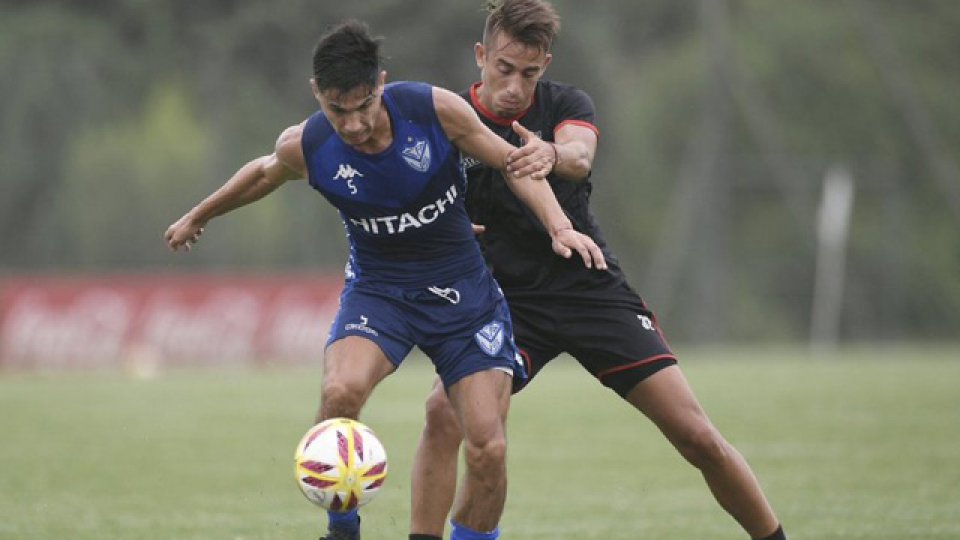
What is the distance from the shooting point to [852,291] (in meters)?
32.5

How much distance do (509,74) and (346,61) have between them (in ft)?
2.96

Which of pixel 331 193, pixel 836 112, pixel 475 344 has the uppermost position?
pixel 836 112

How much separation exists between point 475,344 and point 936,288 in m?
28.4

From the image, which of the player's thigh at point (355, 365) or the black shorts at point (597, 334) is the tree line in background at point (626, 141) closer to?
the black shorts at point (597, 334)

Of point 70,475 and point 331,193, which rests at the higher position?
point 331,193

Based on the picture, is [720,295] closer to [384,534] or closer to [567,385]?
[567,385]

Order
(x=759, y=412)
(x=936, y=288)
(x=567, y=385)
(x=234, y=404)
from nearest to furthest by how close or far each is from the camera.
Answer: (x=759, y=412)
(x=234, y=404)
(x=567, y=385)
(x=936, y=288)

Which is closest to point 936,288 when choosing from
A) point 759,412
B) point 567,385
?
point 567,385

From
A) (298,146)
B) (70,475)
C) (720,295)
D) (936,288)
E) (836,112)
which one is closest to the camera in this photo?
(298,146)

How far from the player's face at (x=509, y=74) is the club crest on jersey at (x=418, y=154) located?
0.58 m

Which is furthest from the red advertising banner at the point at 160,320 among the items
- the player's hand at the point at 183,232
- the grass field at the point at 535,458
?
the player's hand at the point at 183,232

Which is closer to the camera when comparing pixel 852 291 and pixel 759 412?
pixel 759 412

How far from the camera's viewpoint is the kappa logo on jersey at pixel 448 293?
646cm

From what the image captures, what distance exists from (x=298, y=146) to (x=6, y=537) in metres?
2.66
